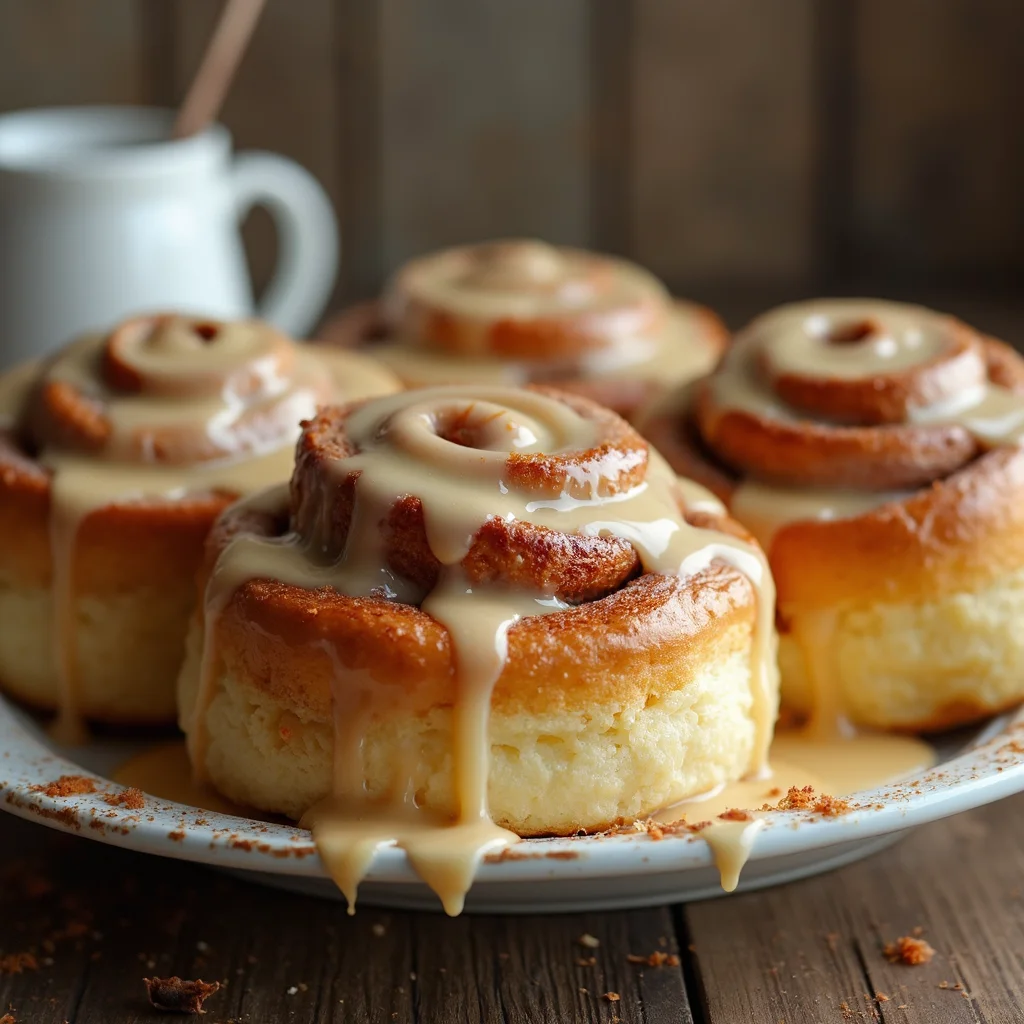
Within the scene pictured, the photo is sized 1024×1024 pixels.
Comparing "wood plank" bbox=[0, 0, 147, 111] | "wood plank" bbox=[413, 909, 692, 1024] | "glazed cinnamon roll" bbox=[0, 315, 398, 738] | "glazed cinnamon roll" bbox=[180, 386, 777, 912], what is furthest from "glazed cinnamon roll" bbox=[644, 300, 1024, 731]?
"wood plank" bbox=[0, 0, 147, 111]

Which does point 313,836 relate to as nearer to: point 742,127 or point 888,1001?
point 888,1001

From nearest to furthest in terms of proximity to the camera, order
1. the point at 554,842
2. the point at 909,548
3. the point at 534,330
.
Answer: the point at 554,842
the point at 909,548
the point at 534,330

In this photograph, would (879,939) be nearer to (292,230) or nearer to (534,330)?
(534,330)

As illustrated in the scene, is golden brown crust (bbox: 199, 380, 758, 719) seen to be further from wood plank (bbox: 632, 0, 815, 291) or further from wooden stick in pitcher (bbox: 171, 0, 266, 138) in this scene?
wood plank (bbox: 632, 0, 815, 291)

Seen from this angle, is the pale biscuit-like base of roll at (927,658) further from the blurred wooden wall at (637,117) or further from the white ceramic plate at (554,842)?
the blurred wooden wall at (637,117)

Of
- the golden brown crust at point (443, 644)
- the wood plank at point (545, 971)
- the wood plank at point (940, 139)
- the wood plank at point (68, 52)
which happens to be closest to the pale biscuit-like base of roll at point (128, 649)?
the golden brown crust at point (443, 644)

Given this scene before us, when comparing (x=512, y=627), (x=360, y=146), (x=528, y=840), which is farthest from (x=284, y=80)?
(x=528, y=840)

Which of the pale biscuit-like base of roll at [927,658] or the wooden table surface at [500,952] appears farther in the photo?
the pale biscuit-like base of roll at [927,658]
